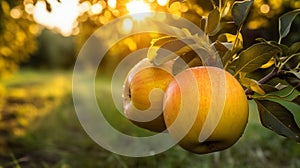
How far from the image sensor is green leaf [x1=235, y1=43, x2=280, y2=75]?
866 millimetres

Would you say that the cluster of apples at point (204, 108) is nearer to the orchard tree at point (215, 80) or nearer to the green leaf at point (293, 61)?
the orchard tree at point (215, 80)

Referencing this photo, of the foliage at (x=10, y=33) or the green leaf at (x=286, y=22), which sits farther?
the foliage at (x=10, y=33)

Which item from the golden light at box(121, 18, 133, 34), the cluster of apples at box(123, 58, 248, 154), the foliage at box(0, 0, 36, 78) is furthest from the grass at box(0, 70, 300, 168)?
the cluster of apples at box(123, 58, 248, 154)

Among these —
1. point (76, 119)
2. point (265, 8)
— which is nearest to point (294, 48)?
point (265, 8)

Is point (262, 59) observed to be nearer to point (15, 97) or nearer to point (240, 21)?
point (240, 21)

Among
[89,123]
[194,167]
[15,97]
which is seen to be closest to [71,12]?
[194,167]

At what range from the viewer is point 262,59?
2.87ft

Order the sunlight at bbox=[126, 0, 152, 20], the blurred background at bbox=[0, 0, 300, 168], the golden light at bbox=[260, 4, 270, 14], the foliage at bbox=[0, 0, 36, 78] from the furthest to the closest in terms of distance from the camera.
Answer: the foliage at bbox=[0, 0, 36, 78], the golden light at bbox=[260, 4, 270, 14], the blurred background at bbox=[0, 0, 300, 168], the sunlight at bbox=[126, 0, 152, 20]

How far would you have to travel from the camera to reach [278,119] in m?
0.90

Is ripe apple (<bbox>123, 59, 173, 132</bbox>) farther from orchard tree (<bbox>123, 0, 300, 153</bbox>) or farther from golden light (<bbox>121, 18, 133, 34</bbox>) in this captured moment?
golden light (<bbox>121, 18, 133, 34</bbox>)

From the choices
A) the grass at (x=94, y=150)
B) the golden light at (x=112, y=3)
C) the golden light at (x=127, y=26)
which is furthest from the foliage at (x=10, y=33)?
the golden light at (x=112, y=3)

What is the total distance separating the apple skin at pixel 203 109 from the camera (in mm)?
804

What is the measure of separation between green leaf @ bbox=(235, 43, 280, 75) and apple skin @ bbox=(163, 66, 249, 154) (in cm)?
6

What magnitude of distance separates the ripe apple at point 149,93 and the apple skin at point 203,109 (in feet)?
0.16
